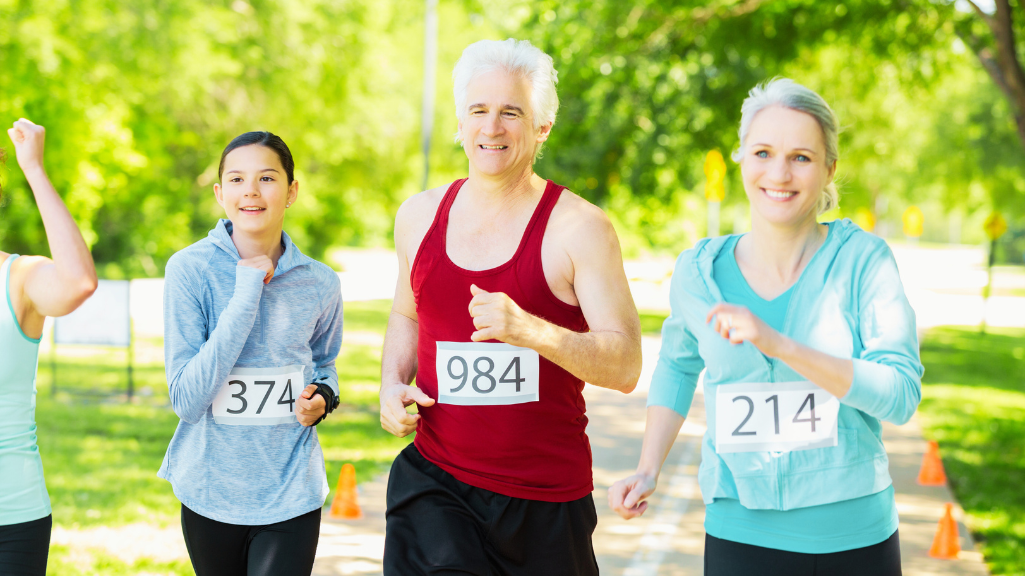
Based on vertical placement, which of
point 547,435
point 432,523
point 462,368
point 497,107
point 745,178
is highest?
point 497,107

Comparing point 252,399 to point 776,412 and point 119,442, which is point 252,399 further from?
point 119,442

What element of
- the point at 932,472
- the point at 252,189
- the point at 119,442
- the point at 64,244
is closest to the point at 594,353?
the point at 252,189

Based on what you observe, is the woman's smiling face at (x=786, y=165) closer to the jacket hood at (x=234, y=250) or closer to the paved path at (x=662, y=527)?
the jacket hood at (x=234, y=250)

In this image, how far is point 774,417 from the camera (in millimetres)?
2543

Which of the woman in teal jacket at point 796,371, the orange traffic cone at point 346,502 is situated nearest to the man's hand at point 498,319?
the woman in teal jacket at point 796,371

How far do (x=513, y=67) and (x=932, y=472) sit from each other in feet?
21.3

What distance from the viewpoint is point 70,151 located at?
2030 centimetres

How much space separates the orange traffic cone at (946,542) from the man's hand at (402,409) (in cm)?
426

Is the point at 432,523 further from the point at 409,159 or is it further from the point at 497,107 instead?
the point at 409,159

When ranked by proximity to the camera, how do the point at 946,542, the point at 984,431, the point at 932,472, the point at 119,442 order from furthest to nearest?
the point at 984,431 → the point at 119,442 → the point at 932,472 → the point at 946,542

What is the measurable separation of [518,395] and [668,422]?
0.46 meters

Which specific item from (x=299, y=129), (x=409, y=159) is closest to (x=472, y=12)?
(x=299, y=129)

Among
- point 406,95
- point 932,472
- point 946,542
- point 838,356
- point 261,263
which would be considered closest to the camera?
point 838,356

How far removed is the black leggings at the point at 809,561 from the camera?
2453 mm
